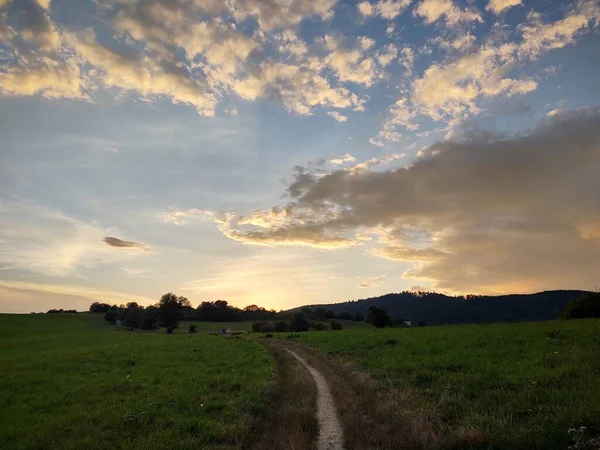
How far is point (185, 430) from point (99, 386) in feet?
38.7

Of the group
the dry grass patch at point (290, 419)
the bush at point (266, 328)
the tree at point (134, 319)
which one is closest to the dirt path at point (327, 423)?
the dry grass patch at point (290, 419)

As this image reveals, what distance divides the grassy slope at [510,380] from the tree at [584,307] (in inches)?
626

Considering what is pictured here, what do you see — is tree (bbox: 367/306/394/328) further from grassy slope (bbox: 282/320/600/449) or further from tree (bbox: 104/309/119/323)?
tree (bbox: 104/309/119/323)

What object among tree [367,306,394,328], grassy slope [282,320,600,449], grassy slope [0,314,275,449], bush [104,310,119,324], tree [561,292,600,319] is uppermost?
bush [104,310,119,324]

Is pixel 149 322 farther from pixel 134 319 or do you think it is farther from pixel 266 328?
pixel 266 328

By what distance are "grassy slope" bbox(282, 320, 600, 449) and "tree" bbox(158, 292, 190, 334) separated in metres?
101

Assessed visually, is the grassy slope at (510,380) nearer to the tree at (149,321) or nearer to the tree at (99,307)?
the tree at (149,321)

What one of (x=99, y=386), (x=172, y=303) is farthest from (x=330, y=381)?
(x=172, y=303)

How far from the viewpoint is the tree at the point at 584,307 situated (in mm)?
38344

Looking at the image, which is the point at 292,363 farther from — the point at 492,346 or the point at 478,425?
the point at 478,425

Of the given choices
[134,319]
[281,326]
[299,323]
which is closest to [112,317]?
[134,319]

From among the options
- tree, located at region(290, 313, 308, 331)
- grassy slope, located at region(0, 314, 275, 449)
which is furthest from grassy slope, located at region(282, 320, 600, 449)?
tree, located at region(290, 313, 308, 331)

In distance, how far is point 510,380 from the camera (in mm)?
14500

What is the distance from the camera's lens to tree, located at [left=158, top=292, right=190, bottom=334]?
117 m
